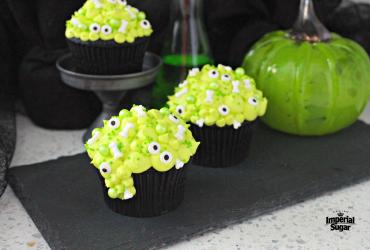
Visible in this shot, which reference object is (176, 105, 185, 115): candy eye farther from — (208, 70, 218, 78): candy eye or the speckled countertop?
the speckled countertop

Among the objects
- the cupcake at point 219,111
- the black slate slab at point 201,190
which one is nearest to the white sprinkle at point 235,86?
the cupcake at point 219,111

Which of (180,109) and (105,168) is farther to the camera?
(180,109)

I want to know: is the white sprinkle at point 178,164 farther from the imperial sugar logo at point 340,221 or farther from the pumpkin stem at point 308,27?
the pumpkin stem at point 308,27

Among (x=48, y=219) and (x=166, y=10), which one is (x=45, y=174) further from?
(x=166, y=10)

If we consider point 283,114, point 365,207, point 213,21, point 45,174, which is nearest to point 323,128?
point 283,114

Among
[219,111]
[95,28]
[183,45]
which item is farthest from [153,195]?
[183,45]

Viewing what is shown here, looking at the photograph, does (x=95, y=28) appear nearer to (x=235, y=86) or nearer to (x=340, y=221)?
(x=235, y=86)
